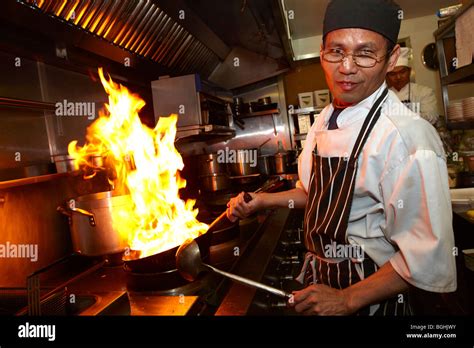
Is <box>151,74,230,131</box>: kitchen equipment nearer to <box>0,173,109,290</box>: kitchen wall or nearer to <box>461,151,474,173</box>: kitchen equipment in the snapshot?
<box>0,173,109,290</box>: kitchen wall

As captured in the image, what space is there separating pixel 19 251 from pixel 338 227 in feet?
5.55

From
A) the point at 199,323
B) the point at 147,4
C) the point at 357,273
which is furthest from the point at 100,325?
→ the point at 147,4

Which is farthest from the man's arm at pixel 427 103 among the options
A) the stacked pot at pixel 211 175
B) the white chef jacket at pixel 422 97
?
the stacked pot at pixel 211 175

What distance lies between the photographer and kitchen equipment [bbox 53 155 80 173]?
80.8 inches

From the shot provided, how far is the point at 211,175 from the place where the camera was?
11.1 feet

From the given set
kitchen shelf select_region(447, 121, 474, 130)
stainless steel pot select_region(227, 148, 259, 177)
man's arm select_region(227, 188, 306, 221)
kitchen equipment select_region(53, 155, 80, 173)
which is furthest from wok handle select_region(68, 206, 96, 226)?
kitchen shelf select_region(447, 121, 474, 130)

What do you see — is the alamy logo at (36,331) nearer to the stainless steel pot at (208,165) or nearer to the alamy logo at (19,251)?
the alamy logo at (19,251)

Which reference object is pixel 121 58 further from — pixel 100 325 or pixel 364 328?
pixel 364 328

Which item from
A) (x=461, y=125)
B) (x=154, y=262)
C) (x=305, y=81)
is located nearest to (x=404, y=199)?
(x=154, y=262)

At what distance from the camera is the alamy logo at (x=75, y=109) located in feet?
7.49

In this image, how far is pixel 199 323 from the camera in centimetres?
114

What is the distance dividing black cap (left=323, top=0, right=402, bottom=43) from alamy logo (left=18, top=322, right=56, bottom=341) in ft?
4.77

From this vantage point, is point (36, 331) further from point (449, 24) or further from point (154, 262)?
point (449, 24)

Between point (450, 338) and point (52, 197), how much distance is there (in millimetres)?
2148
